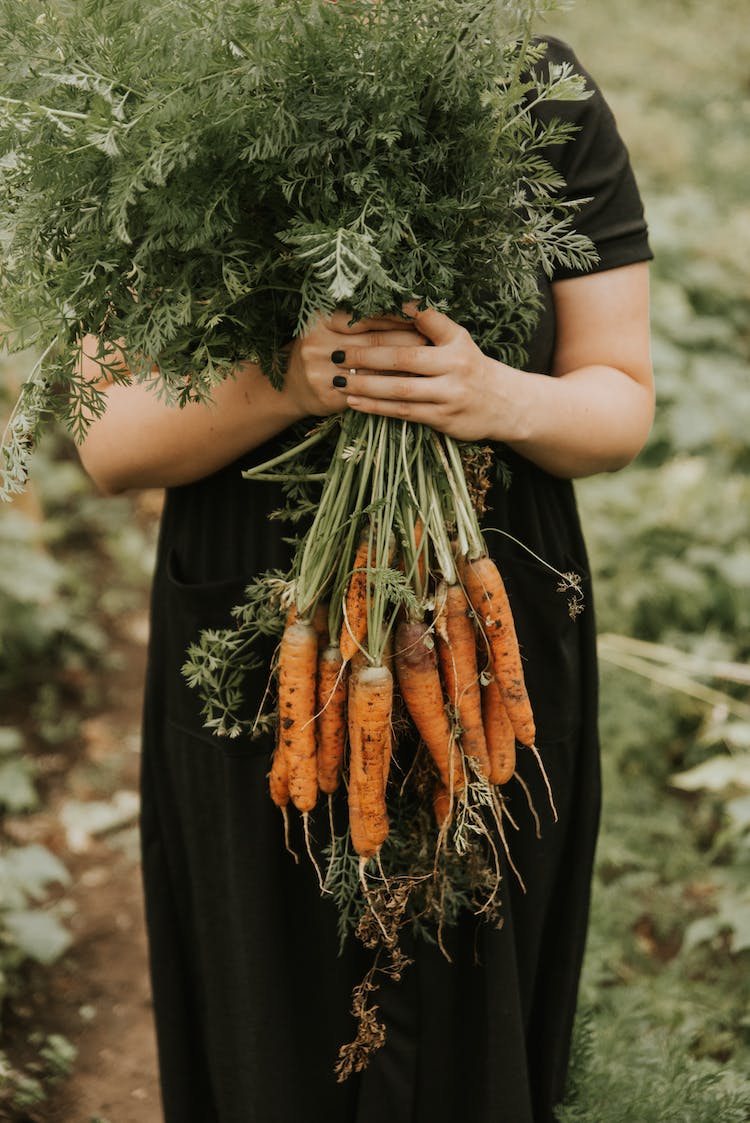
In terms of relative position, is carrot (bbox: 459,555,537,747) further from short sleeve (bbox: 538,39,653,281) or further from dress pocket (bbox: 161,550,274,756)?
short sleeve (bbox: 538,39,653,281)

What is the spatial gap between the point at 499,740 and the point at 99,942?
1.95 meters

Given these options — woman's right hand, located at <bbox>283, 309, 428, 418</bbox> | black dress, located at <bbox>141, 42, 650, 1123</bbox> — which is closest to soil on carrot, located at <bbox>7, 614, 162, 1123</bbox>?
black dress, located at <bbox>141, 42, 650, 1123</bbox>

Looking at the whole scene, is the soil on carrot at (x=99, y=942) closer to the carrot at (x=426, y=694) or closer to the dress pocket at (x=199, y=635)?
the dress pocket at (x=199, y=635)

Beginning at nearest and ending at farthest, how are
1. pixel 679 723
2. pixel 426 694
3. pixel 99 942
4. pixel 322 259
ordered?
pixel 322 259 → pixel 426 694 → pixel 99 942 → pixel 679 723

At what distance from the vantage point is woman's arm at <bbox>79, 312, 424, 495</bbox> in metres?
1.23


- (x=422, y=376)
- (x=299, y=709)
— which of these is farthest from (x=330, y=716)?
(x=422, y=376)

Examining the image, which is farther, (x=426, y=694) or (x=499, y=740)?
(x=499, y=740)

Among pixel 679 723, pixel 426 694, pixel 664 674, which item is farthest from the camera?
pixel 679 723

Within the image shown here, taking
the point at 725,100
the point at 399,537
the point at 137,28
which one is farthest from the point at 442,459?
the point at 725,100

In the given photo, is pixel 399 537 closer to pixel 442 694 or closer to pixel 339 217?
pixel 442 694

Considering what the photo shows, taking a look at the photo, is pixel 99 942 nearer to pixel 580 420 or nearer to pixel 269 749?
pixel 269 749

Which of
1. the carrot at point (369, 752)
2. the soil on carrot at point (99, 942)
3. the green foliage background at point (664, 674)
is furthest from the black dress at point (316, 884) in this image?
the soil on carrot at point (99, 942)

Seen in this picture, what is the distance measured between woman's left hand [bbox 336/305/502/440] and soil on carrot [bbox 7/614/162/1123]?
1670 millimetres

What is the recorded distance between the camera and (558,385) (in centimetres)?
137
